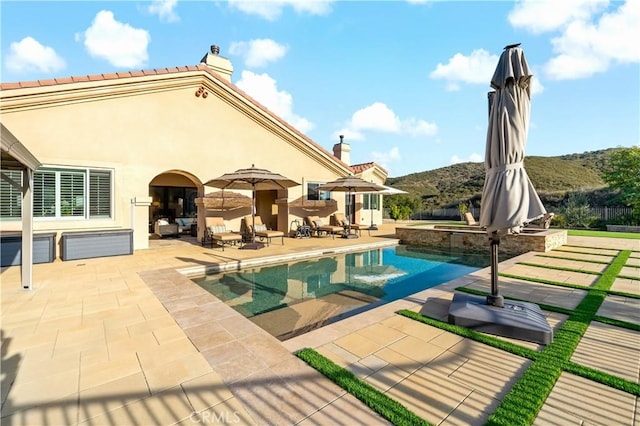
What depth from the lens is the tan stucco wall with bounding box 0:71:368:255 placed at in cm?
924

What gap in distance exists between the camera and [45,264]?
Result: 8617 mm

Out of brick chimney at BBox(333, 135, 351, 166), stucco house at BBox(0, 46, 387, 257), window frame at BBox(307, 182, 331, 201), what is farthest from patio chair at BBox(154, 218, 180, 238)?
brick chimney at BBox(333, 135, 351, 166)

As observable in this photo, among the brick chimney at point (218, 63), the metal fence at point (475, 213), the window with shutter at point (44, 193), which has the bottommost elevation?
the metal fence at point (475, 213)

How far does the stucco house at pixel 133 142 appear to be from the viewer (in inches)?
360

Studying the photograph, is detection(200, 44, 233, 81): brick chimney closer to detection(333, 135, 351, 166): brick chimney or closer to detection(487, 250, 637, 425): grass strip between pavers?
detection(333, 135, 351, 166): brick chimney

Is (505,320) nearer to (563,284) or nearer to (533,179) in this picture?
(563,284)

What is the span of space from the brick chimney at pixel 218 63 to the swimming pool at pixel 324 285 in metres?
10.6

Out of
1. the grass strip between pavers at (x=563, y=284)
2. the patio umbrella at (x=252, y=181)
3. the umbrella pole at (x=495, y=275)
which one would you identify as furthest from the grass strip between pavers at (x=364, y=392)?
the patio umbrella at (x=252, y=181)

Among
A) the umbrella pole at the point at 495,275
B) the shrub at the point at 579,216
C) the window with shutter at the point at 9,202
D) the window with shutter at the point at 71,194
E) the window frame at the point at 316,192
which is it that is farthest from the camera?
the shrub at the point at 579,216

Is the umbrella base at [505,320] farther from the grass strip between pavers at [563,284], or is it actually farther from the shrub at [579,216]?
the shrub at [579,216]

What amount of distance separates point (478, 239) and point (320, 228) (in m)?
7.53

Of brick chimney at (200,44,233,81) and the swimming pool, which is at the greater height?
brick chimney at (200,44,233,81)

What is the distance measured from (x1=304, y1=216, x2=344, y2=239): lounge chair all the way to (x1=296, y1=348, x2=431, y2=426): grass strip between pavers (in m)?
11.9

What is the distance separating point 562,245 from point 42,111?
66.6ft
